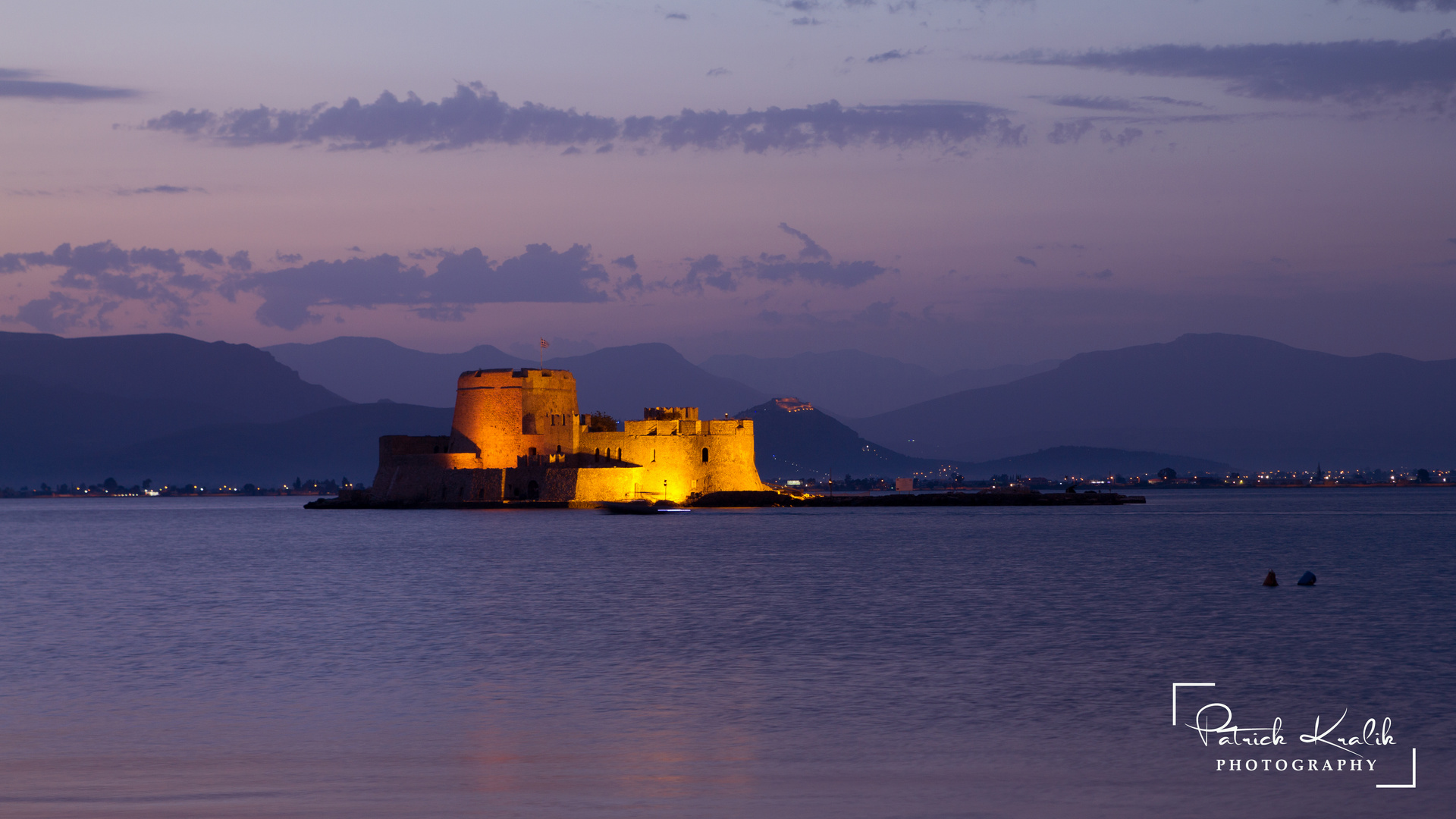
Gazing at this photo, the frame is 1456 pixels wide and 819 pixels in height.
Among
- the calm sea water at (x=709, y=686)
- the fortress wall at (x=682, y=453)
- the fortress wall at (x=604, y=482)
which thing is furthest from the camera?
the fortress wall at (x=682, y=453)

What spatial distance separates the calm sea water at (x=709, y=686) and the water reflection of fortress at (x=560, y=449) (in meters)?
35.9

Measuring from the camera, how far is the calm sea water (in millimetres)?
10648

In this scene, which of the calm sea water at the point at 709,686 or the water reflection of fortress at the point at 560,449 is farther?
the water reflection of fortress at the point at 560,449

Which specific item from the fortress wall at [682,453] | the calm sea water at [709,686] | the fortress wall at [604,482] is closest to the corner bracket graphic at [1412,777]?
the calm sea water at [709,686]

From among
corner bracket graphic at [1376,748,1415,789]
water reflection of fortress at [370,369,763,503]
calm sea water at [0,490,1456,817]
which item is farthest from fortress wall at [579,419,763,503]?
corner bracket graphic at [1376,748,1415,789]

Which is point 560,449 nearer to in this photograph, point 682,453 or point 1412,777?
point 682,453

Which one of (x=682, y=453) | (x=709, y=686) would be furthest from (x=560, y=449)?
(x=709, y=686)

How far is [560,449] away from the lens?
7750cm

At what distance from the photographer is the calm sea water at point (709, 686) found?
34.9ft

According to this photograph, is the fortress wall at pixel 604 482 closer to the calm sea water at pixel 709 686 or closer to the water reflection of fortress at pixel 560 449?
the water reflection of fortress at pixel 560 449

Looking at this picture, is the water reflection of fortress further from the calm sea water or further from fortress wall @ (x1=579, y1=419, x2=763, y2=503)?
the calm sea water

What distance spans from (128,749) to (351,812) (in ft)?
12.7

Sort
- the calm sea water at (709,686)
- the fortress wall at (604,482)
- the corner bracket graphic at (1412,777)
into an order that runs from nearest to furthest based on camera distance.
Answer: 1. the calm sea water at (709,686)
2. the corner bracket graphic at (1412,777)
3. the fortress wall at (604,482)

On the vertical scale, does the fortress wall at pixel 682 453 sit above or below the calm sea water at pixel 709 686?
above
